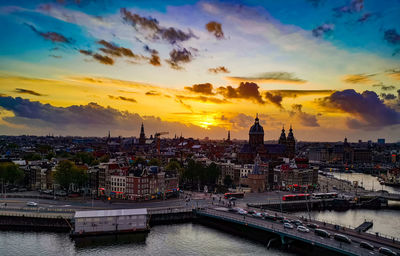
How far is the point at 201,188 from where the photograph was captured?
110688mm

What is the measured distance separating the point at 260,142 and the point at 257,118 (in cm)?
1003

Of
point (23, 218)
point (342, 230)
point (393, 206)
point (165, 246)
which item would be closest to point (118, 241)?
point (165, 246)

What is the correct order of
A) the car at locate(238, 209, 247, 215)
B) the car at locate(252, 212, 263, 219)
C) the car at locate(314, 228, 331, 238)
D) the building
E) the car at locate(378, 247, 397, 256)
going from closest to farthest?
the car at locate(378, 247, 397, 256)
the car at locate(314, 228, 331, 238)
the building
the car at locate(252, 212, 263, 219)
the car at locate(238, 209, 247, 215)

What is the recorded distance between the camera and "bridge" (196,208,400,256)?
1951 inches

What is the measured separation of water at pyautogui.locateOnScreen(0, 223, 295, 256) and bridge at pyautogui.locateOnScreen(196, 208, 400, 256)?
2947mm

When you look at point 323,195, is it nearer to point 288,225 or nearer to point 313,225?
point 313,225

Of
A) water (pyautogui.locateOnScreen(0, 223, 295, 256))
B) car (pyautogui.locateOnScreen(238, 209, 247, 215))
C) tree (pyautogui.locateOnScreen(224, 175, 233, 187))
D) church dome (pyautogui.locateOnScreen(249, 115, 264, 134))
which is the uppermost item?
church dome (pyautogui.locateOnScreen(249, 115, 264, 134))

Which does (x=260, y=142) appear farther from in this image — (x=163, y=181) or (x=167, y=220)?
(x=167, y=220)

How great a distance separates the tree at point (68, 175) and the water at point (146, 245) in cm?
2815

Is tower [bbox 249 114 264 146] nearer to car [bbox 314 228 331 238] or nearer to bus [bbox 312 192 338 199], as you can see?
bus [bbox 312 192 338 199]

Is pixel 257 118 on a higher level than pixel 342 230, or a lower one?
higher

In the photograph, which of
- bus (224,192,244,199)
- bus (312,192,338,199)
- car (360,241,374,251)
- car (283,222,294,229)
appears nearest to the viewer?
car (360,241,374,251)

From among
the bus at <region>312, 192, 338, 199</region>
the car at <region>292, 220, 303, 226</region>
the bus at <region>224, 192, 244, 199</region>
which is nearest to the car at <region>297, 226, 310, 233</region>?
the car at <region>292, 220, 303, 226</region>

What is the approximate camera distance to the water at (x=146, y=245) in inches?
2165
